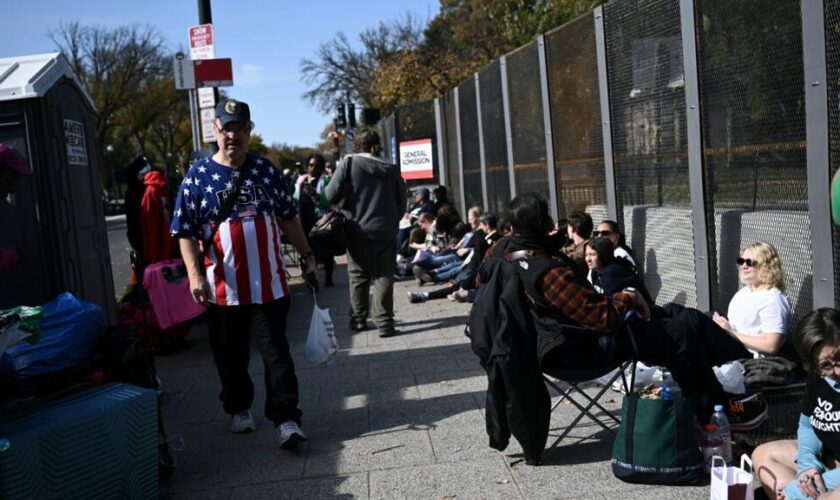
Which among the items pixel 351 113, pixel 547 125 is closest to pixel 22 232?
pixel 547 125

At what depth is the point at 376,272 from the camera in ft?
28.2

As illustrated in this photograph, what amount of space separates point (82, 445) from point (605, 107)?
5263 millimetres

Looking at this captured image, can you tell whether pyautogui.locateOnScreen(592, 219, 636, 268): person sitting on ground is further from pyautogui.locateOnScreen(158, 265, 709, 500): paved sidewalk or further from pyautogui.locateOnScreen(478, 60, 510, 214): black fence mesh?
pyautogui.locateOnScreen(478, 60, 510, 214): black fence mesh

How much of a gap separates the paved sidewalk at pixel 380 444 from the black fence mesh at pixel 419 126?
35.5ft

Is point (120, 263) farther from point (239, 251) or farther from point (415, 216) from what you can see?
point (239, 251)

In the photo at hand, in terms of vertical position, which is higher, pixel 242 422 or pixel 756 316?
pixel 756 316

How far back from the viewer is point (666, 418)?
13.9 feet

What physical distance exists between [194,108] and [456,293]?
418 centimetres

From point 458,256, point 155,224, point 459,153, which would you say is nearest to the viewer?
point 155,224

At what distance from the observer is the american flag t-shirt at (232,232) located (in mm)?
5164

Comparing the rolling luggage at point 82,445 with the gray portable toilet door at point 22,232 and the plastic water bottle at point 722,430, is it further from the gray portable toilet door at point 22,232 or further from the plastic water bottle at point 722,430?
the plastic water bottle at point 722,430

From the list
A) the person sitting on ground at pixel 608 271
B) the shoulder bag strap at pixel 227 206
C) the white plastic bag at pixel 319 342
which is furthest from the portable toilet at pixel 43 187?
the person sitting on ground at pixel 608 271

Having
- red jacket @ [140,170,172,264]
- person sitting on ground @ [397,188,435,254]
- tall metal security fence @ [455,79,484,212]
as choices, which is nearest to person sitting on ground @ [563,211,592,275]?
red jacket @ [140,170,172,264]

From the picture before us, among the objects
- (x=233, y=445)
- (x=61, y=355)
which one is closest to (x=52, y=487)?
(x=61, y=355)
